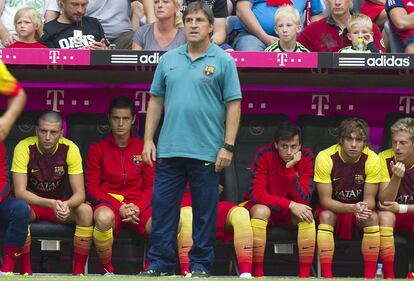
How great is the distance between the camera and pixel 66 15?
35.7ft

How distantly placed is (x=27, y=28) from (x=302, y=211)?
2944 mm

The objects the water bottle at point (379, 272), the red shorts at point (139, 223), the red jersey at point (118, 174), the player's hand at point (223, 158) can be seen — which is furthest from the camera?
the water bottle at point (379, 272)

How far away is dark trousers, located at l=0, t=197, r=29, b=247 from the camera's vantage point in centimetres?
942

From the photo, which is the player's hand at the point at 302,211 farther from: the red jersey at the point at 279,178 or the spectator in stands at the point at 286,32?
the spectator in stands at the point at 286,32

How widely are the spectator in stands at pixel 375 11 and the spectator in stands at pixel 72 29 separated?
263 centimetres

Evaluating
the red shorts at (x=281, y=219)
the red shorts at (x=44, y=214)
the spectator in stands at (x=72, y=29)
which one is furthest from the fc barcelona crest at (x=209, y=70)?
the spectator in stands at (x=72, y=29)

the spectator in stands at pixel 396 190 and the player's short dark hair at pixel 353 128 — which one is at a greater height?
the player's short dark hair at pixel 353 128

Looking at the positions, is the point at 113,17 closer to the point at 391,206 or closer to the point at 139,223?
the point at 139,223

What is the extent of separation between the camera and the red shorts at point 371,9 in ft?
37.9

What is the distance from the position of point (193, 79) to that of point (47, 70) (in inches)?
81.6

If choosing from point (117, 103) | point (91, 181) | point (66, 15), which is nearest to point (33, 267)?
point (91, 181)

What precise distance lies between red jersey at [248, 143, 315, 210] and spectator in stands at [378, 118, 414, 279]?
0.63m

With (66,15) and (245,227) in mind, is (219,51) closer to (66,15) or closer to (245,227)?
(245,227)

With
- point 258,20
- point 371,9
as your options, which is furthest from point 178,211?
point 371,9
